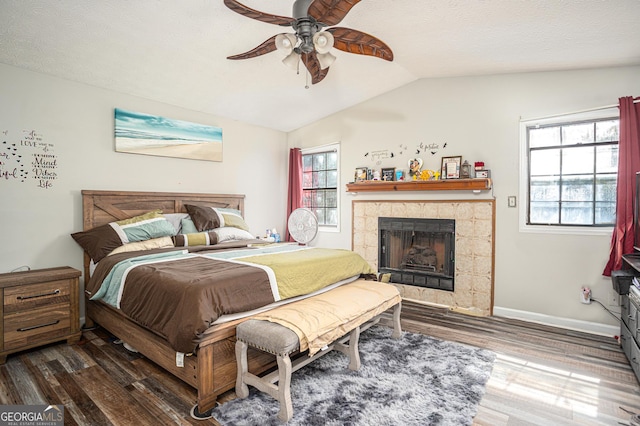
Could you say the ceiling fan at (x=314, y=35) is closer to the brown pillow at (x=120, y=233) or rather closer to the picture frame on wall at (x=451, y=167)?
the picture frame on wall at (x=451, y=167)

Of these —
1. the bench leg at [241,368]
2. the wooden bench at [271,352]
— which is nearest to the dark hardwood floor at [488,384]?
the bench leg at [241,368]

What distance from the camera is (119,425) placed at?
1.79 metres

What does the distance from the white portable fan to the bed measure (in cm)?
180

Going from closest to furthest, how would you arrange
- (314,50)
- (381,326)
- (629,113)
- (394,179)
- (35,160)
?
(314,50)
(629,113)
(35,160)
(381,326)
(394,179)

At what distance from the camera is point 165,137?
158 inches

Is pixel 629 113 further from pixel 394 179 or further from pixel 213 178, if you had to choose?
pixel 213 178

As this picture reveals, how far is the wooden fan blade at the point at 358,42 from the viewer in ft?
7.25

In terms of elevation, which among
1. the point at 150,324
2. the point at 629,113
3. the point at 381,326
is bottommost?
the point at 381,326

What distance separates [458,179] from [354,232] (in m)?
1.66

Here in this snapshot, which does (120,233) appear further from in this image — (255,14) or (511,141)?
(511,141)

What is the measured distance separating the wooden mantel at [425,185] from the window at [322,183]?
1.86ft

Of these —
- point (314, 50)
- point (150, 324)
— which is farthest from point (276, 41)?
point (150, 324)

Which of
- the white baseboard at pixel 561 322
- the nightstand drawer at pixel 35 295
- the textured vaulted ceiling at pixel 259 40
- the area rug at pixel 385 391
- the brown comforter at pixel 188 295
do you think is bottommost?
the area rug at pixel 385 391

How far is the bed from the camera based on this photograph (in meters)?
1.95
